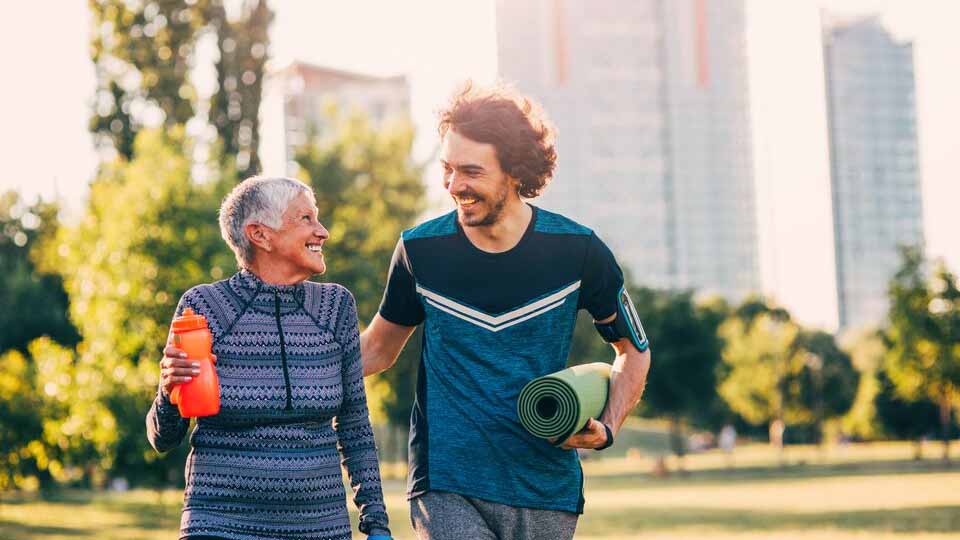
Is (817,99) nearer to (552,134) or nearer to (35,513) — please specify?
(35,513)

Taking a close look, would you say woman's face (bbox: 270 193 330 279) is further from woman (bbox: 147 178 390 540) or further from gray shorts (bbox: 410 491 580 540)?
gray shorts (bbox: 410 491 580 540)

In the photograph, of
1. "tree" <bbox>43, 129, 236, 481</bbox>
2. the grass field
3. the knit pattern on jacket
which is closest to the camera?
the knit pattern on jacket

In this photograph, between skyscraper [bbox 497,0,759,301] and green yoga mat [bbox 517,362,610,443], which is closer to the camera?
green yoga mat [bbox 517,362,610,443]

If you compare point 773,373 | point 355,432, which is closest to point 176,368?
point 355,432

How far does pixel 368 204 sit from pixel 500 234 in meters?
39.5

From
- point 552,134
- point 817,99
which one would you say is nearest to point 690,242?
point 817,99

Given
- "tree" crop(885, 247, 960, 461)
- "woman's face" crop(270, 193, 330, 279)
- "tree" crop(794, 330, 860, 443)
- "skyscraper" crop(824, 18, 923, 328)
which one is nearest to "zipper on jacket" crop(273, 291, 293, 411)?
"woman's face" crop(270, 193, 330, 279)

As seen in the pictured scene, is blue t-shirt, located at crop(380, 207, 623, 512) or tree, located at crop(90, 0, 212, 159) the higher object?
tree, located at crop(90, 0, 212, 159)

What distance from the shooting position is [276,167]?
38.7m

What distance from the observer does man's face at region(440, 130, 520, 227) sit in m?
5.16

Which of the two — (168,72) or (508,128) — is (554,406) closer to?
(508,128)

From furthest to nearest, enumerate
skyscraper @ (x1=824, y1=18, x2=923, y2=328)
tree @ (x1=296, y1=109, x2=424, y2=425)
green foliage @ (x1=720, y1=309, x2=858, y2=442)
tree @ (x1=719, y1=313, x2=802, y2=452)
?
skyscraper @ (x1=824, y1=18, x2=923, y2=328) → green foliage @ (x1=720, y1=309, x2=858, y2=442) → tree @ (x1=719, y1=313, x2=802, y2=452) → tree @ (x1=296, y1=109, x2=424, y2=425)

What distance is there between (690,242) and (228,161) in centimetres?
15027

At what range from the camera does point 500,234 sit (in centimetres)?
528
